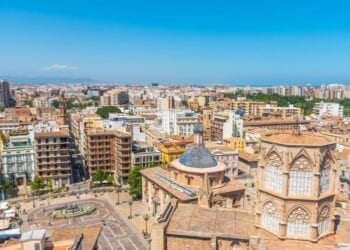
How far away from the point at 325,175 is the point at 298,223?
4106 millimetres

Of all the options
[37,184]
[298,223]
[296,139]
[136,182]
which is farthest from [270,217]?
[37,184]

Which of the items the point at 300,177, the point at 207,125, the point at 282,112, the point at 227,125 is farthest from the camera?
the point at 282,112

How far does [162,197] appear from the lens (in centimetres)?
5431

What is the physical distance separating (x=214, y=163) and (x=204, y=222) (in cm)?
2596

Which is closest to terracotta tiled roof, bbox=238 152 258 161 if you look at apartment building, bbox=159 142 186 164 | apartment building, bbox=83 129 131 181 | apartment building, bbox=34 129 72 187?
apartment building, bbox=159 142 186 164

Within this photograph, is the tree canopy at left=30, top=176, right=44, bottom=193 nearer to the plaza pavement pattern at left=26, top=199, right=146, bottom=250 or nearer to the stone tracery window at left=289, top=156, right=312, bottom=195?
the plaza pavement pattern at left=26, top=199, right=146, bottom=250

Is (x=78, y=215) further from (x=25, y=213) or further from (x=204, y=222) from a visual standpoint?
(x=204, y=222)

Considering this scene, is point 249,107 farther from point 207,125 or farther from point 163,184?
point 163,184

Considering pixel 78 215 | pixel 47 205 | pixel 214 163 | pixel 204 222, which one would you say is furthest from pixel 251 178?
pixel 204 222

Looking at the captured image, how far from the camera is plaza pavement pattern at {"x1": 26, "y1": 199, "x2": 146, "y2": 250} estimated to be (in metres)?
48.7

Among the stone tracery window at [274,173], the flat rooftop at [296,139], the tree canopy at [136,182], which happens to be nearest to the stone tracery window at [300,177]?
the stone tracery window at [274,173]

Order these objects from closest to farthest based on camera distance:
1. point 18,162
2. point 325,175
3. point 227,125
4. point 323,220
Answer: point 325,175, point 323,220, point 18,162, point 227,125

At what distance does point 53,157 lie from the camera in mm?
72688

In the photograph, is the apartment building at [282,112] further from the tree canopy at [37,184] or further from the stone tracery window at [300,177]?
the stone tracery window at [300,177]
